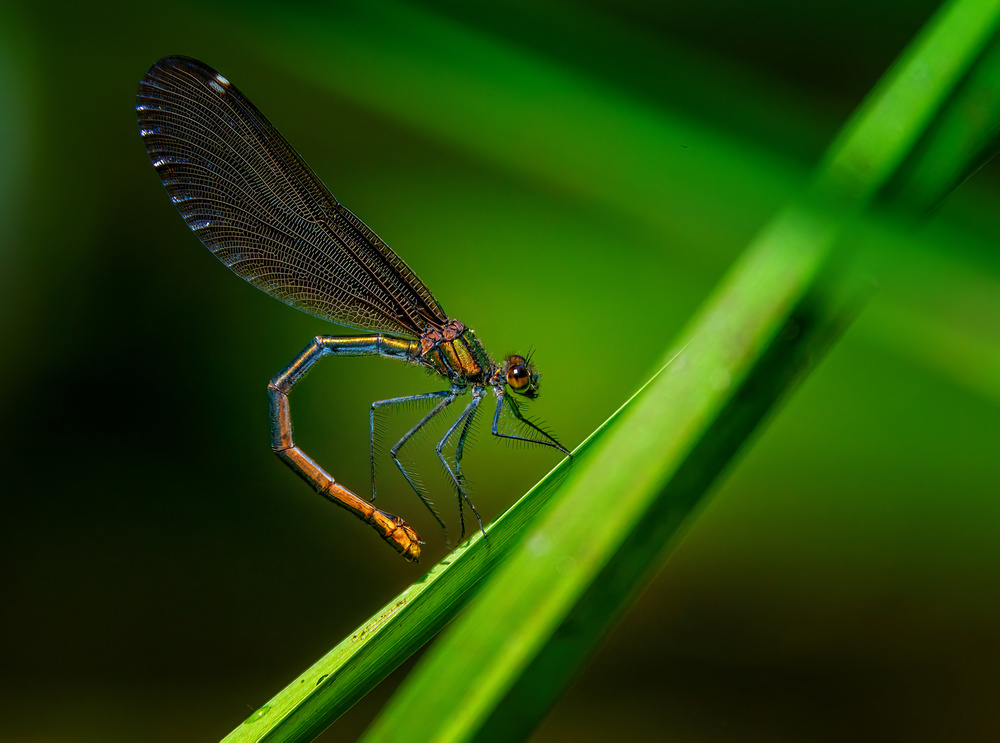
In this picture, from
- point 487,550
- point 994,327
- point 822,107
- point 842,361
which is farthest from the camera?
point 822,107

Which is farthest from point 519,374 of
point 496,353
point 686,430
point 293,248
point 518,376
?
point 686,430

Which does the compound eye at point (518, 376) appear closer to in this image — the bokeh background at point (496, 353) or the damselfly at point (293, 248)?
the damselfly at point (293, 248)

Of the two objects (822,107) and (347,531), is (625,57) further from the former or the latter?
(347,531)

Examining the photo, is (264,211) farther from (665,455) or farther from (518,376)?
(665,455)

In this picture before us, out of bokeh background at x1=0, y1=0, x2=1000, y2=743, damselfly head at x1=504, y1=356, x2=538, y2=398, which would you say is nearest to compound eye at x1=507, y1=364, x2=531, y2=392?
damselfly head at x1=504, y1=356, x2=538, y2=398

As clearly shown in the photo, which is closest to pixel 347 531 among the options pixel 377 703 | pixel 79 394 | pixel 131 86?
pixel 377 703

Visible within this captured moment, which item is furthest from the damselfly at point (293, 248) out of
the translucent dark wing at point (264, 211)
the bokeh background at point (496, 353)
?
the bokeh background at point (496, 353)

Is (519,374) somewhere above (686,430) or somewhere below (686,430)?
above

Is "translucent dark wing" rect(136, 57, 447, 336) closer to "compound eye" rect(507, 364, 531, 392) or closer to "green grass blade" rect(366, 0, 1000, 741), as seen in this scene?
"compound eye" rect(507, 364, 531, 392)
